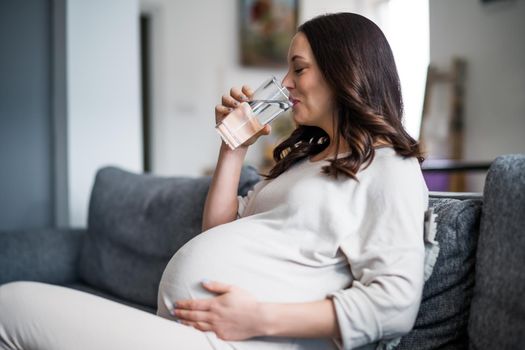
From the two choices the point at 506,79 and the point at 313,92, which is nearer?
the point at 313,92

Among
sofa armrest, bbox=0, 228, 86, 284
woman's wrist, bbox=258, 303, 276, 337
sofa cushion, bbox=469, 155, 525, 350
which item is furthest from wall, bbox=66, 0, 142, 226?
sofa cushion, bbox=469, 155, 525, 350

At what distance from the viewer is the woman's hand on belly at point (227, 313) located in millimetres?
1054

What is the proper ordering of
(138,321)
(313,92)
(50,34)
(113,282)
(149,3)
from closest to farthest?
1. (138,321)
2. (313,92)
3. (113,282)
4. (50,34)
5. (149,3)

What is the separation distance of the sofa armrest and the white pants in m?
1.20

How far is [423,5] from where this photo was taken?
187 inches

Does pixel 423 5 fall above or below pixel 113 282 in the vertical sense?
above

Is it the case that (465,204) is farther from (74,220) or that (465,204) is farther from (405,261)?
(74,220)

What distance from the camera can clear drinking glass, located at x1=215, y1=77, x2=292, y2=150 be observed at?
1271 mm

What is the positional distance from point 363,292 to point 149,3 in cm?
506

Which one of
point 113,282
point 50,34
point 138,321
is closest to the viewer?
point 138,321

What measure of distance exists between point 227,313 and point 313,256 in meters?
0.21

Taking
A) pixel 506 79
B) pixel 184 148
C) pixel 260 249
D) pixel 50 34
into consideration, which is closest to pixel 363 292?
pixel 260 249

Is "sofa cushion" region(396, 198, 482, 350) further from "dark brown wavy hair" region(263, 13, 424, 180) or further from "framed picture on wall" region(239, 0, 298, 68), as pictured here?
"framed picture on wall" region(239, 0, 298, 68)

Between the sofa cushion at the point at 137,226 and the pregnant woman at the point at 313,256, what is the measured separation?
59cm
